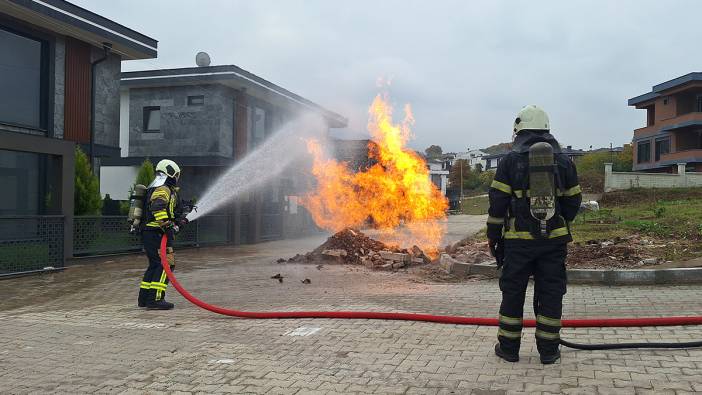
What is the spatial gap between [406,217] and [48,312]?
9628mm

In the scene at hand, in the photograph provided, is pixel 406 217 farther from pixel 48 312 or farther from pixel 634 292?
pixel 48 312

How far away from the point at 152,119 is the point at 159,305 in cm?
1650

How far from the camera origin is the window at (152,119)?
22094 mm

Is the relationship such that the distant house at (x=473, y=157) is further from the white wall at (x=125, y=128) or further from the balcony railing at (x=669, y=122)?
the white wall at (x=125, y=128)

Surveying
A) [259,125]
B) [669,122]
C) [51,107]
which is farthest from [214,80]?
[669,122]

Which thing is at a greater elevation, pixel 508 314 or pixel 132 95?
pixel 132 95

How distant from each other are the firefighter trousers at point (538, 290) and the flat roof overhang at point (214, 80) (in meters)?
16.8

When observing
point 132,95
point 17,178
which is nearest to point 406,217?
point 17,178

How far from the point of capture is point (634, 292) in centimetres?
754

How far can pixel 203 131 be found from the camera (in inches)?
825

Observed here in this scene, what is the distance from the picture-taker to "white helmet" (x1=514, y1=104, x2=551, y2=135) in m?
4.89

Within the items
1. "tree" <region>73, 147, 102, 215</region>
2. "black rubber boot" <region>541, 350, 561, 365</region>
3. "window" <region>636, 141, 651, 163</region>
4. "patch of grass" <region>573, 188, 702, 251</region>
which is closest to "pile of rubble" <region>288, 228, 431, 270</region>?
"patch of grass" <region>573, 188, 702, 251</region>

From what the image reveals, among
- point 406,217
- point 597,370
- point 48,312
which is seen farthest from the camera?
point 406,217

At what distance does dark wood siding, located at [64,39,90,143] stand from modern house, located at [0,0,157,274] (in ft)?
0.10
